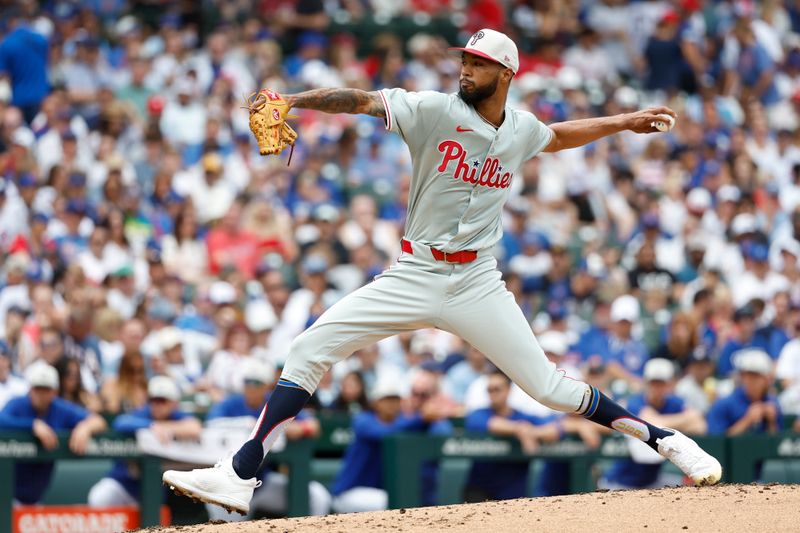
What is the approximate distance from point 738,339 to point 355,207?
11.8 ft

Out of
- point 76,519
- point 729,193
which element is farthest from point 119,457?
point 729,193

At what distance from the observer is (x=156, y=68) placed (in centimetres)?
1409

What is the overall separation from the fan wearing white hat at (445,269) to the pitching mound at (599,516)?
443 millimetres

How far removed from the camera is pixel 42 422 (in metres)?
8.20

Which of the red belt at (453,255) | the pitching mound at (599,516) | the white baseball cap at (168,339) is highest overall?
the red belt at (453,255)

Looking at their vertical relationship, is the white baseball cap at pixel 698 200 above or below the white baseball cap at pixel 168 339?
above

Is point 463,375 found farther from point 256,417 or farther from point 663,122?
point 663,122

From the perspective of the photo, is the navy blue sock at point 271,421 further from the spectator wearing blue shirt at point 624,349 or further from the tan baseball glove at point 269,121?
the spectator wearing blue shirt at point 624,349

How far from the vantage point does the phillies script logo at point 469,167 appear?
5.62 metres

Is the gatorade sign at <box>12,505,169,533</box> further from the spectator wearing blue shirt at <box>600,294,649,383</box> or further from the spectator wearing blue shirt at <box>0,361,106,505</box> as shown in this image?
the spectator wearing blue shirt at <box>600,294,649,383</box>

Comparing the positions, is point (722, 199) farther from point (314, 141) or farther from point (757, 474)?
point (757, 474)

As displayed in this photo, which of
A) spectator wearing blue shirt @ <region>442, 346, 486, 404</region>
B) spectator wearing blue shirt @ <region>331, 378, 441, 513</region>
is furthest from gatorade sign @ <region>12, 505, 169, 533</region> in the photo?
spectator wearing blue shirt @ <region>442, 346, 486, 404</region>

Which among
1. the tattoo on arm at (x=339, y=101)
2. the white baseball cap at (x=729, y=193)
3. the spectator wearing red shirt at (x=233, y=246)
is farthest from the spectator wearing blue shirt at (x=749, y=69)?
the tattoo on arm at (x=339, y=101)

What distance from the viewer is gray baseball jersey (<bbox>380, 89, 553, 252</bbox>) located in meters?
5.56
